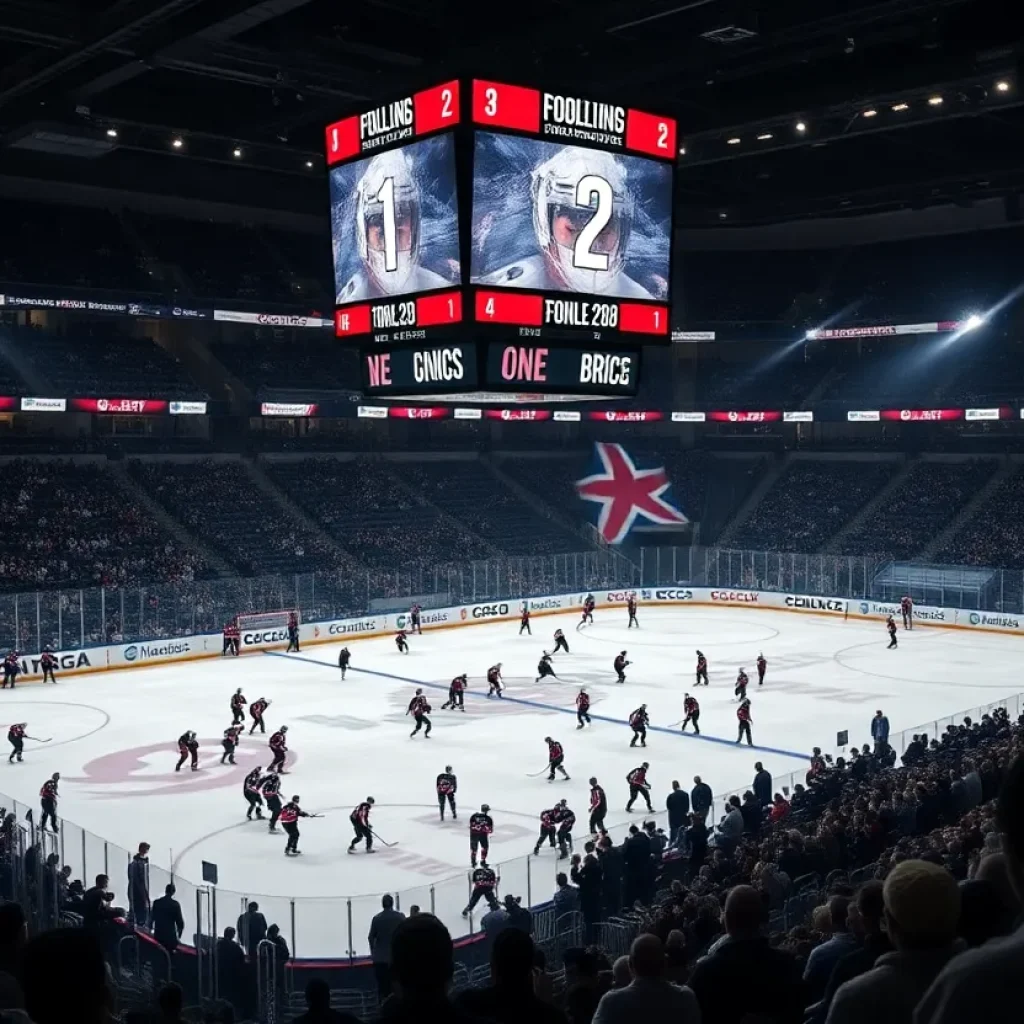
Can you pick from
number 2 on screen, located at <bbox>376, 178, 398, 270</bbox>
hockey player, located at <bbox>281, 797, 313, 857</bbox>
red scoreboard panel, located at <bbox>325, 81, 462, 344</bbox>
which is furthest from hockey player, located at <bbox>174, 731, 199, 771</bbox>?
number 2 on screen, located at <bbox>376, 178, 398, 270</bbox>

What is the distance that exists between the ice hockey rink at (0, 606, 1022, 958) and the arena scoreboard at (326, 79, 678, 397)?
570cm

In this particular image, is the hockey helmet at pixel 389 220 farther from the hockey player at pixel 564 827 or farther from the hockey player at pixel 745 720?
the hockey player at pixel 745 720

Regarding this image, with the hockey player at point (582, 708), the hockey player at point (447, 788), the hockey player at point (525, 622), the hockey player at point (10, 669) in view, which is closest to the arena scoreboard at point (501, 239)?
the hockey player at point (447, 788)

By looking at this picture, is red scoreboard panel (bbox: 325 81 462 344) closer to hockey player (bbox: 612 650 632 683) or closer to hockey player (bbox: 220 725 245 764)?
hockey player (bbox: 220 725 245 764)

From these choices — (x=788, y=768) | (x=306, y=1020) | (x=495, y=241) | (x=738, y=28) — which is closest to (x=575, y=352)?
(x=495, y=241)

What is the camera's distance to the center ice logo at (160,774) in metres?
22.1

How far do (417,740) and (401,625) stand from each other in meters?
17.0

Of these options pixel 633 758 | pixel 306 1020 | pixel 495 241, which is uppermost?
pixel 495 241

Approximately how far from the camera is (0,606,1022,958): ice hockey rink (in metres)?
17.4

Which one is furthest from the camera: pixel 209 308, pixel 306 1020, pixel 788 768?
pixel 209 308

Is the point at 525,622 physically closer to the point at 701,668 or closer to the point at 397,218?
the point at 701,668

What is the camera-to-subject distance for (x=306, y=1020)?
4383 mm

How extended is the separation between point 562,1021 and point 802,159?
39358 mm

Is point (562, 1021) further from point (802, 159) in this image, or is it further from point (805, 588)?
point (805, 588)
